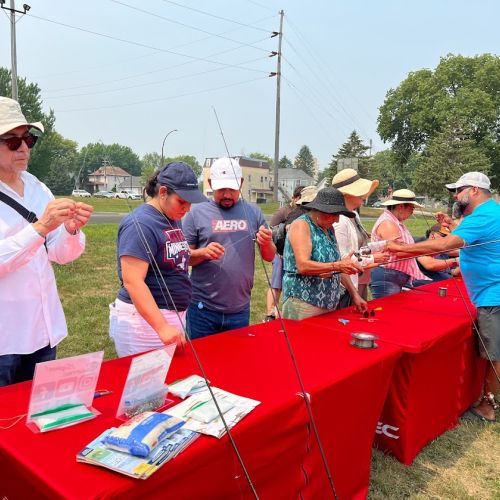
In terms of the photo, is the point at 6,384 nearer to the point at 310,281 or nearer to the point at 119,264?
the point at 119,264

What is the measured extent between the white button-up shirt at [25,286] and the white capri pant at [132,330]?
30 cm

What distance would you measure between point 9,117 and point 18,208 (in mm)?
350

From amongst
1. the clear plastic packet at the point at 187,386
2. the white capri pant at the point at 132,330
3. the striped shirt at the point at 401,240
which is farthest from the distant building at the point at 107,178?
the striped shirt at the point at 401,240

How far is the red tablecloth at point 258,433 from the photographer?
3.76 ft

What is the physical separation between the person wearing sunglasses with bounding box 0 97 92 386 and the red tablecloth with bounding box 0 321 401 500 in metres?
0.24

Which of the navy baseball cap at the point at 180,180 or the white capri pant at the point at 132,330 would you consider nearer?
the navy baseball cap at the point at 180,180

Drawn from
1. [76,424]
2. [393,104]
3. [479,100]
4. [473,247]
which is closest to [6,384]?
[76,424]

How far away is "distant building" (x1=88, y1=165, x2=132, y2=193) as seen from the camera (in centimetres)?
186

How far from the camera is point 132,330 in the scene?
2148 mm

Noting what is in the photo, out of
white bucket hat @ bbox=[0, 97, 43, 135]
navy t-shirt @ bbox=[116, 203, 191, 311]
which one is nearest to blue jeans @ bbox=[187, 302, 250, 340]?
navy t-shirt @ bbox=[116, 203, 191, 311]

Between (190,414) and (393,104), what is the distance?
42.5 m

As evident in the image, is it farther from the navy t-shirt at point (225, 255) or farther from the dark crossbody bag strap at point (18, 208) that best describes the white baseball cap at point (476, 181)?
the dark crossbody bag strap at point (18, 208)

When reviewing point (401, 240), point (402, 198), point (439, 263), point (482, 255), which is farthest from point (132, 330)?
point (439, 263)

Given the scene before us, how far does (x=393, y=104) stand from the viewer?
3950 centimetres
